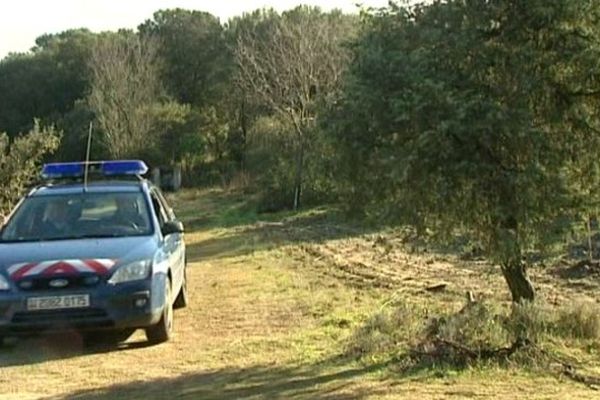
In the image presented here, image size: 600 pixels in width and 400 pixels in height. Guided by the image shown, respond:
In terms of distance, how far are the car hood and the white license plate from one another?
9.8 inches

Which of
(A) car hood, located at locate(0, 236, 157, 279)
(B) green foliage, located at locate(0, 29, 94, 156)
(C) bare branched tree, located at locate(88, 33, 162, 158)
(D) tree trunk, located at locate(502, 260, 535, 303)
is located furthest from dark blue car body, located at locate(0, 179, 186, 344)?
(B) green foliage, located at locate(0, 29, 94, 156)

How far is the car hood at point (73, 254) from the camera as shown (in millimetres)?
9492

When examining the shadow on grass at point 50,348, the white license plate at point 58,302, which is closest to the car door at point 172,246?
the shadow on grass at point 50,348

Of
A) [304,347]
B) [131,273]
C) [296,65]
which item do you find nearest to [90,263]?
[131,273]

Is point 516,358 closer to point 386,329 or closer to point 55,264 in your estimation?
point 386,329

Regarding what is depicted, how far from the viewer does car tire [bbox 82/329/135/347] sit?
10383 millimetres

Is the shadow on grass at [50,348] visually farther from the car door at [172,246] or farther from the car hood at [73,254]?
the car door at [172,246]

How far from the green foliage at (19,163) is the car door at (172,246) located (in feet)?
41.2

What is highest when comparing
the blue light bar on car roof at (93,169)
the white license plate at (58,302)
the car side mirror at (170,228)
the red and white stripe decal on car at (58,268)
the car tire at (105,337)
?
the blue light bar on car roof at (93,169)

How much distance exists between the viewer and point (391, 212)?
8.27 metres

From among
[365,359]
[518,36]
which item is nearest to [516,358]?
[365,359]

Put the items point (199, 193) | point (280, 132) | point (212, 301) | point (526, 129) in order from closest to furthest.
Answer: point (526, 129)
point (212, 301)
point (280, 132)
point (199, 193)

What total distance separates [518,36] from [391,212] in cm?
178

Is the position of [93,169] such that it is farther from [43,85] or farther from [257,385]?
[43,85]
